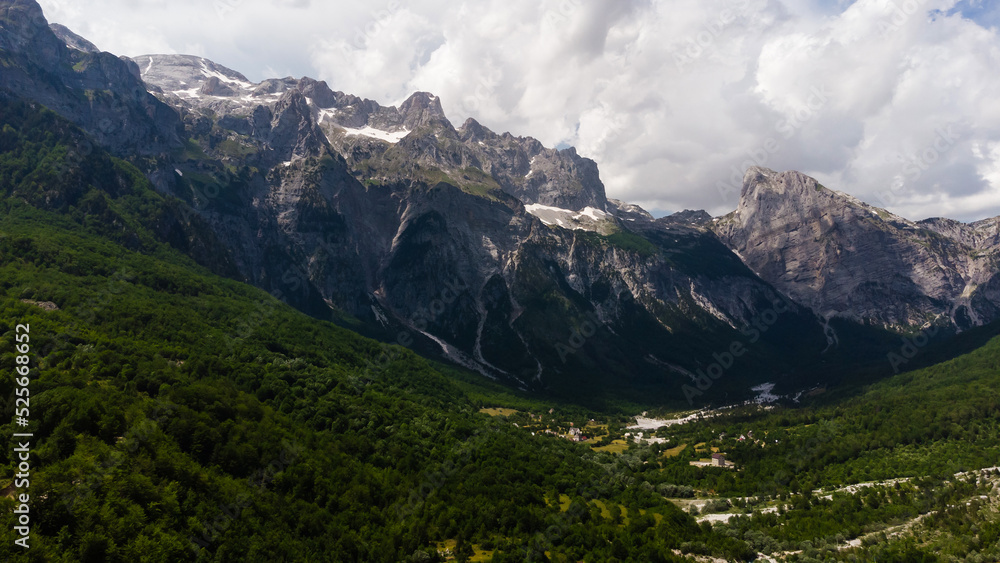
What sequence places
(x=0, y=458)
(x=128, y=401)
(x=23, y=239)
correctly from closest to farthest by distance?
(x=0, y=458) < (x=128, y=401) < (x=23, y=239)

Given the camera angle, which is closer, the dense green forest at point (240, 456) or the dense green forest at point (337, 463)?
the dense green forest at point (240, 456)

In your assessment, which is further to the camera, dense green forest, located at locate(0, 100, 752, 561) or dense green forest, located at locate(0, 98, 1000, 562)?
dense green forest, located at locate(0, 98, 1000, 562)

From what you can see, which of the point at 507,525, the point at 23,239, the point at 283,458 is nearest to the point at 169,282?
the point at 23,239

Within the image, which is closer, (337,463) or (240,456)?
(240,456)

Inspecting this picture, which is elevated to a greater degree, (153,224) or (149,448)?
(153,224)

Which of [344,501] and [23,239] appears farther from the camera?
[23,239]

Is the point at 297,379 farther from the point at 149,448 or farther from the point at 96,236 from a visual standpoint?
the point at 96,236

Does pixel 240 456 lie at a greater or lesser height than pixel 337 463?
greater

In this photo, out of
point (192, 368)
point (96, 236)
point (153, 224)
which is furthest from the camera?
point (153, 224)
